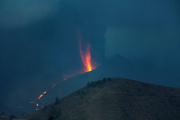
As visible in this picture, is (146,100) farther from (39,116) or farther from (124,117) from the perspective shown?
(39,116)

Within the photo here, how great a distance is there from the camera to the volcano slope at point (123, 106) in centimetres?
1838

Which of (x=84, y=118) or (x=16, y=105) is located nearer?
(x=84, y=118)

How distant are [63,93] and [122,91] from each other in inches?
2058

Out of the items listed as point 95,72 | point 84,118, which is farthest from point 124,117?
point 95,72

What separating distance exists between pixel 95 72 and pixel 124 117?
66.1 metres

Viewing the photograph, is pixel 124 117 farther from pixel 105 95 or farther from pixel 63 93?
pixel 63 93

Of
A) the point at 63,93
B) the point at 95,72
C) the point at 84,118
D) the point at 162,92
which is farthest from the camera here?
the point at 95,72

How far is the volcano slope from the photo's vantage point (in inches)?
723

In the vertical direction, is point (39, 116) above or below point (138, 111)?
above

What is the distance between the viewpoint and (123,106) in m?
19.9

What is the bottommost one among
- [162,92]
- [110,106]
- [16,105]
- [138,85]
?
[110,106]

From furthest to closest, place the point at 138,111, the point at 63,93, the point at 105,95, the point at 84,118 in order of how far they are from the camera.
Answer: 1. the point at 63,93
2. the point at 105,95
3. the point at 138,111
4. the point at 84,118

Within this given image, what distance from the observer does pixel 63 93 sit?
73.0 m

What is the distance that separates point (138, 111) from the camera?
19281 millimetres
